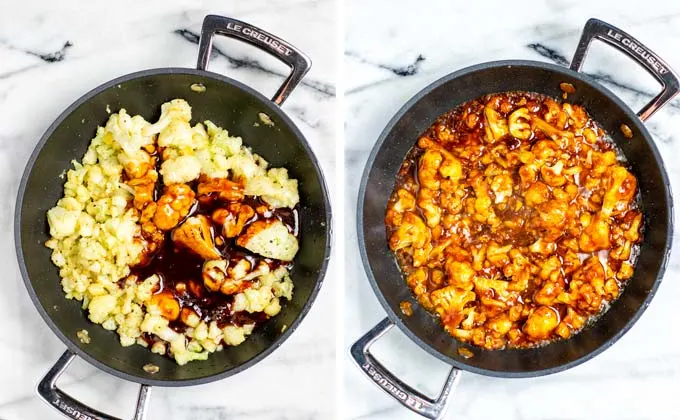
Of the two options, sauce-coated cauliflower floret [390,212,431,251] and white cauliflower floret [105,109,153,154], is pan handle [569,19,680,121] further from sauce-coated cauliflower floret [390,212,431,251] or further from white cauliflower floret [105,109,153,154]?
white cauliflower floret [105,109,153,154]

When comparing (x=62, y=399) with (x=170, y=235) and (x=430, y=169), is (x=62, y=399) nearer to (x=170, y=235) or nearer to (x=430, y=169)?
(x=170, y=235)

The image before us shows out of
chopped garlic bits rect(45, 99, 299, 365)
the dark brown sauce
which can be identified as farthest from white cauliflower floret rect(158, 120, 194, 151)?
the dark brown sauce

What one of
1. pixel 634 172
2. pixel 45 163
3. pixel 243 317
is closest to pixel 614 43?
pixel 634 172

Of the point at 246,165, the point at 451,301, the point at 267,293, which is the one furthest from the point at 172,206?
the point at 451,301

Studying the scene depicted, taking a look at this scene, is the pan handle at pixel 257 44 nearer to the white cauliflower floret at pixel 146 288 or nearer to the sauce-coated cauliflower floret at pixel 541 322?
the white cauliflower floret at pixel 146 288

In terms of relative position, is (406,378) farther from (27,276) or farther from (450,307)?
(27,276)

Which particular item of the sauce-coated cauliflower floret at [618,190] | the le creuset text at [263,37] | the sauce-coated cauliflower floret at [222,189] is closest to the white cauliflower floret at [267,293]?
the sauce-coated cauliflower floret at [222,189]
